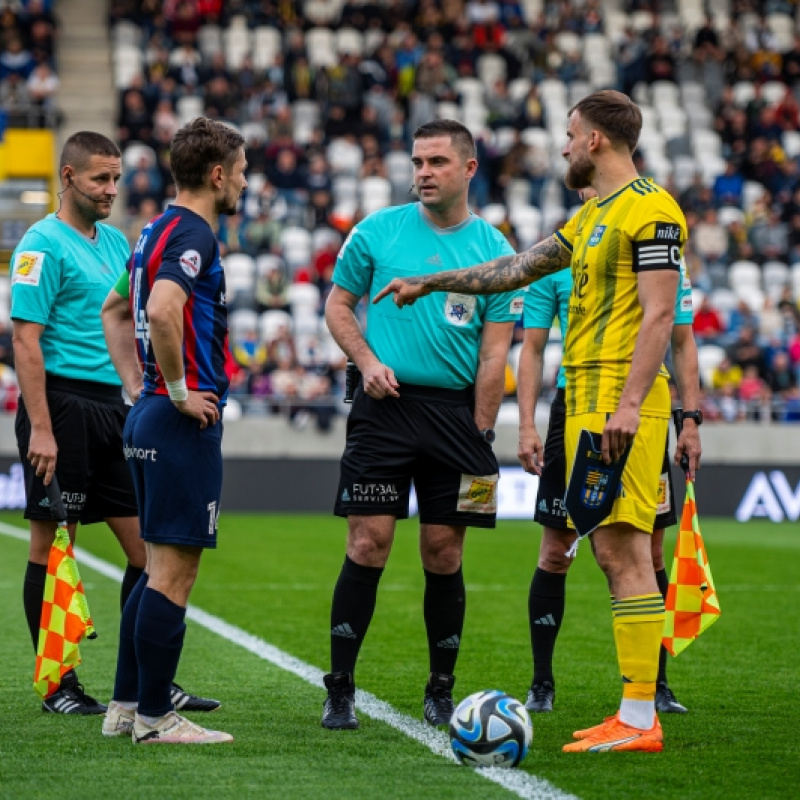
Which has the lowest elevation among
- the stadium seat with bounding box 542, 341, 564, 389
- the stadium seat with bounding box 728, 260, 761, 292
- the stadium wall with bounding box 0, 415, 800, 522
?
the stadium wall with bounding box 0, 415, 800, 522

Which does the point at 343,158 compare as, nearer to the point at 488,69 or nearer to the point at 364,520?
the point at 488,69

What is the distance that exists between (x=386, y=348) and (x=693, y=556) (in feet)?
4.63

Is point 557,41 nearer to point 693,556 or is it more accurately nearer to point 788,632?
point 788,632

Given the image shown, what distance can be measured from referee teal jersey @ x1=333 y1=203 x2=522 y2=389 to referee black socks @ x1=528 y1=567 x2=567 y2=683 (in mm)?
992

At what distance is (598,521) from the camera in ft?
16.5

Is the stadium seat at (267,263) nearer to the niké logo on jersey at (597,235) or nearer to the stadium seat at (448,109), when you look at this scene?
the stadium seat at (448,109)

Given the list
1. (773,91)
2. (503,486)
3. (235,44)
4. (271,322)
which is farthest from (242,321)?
(773,91)

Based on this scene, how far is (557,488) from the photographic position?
611cm

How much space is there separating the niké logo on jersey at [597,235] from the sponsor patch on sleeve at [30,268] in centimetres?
218

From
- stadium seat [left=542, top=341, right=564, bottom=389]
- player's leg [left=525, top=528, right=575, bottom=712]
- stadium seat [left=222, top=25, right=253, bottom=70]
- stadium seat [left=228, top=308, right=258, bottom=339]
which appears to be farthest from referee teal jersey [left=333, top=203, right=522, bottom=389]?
stadium seat [left=222, top=25, right=253, bottom=70]

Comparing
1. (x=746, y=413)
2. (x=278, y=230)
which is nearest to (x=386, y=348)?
(x=746, y=413)

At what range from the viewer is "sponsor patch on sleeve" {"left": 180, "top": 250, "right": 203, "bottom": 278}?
16.4 feet

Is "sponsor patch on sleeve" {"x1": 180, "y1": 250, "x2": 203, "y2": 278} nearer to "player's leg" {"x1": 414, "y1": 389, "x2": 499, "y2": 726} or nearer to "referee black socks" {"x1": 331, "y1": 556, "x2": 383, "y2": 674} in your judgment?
"player's leg" {"x1": 414, "y1": 389, "x2": 499, "y2": 726}

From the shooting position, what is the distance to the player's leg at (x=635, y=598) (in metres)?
5.09
